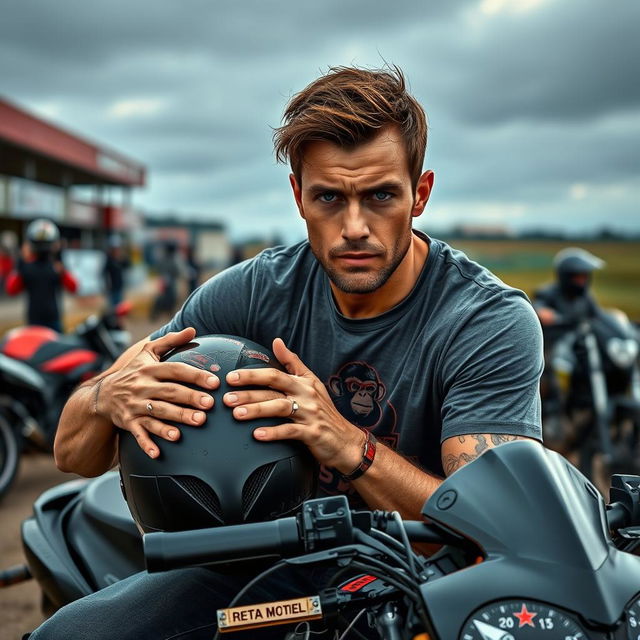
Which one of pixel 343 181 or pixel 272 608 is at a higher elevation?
pixel 343 181

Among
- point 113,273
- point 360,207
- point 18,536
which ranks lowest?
point 18,536

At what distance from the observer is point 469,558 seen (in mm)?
1206

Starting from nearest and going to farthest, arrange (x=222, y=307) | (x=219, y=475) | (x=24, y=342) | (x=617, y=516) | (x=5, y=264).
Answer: (x=617, y=516) → (x=219, y=475) → (x=222, y=307) → (x=24, y=342) → (x=5, y=264)

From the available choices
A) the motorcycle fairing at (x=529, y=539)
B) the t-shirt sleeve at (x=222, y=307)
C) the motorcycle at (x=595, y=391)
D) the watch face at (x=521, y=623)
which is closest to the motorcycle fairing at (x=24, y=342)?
the t-shirt sleeve at (x=222, y=307)

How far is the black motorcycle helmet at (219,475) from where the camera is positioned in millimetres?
1639

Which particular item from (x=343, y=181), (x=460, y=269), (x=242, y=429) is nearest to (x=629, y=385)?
(x=460, y=269)

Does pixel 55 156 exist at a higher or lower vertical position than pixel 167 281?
higher

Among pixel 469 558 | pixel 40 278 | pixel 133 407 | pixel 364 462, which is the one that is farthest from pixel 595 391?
pixel 40 278

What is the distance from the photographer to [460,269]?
2344 mm

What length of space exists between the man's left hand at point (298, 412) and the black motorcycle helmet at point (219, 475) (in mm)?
27

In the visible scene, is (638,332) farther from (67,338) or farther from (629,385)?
(67,338)

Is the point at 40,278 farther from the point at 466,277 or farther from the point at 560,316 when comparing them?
the point at 466,277

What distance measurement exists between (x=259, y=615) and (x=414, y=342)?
3.99ft

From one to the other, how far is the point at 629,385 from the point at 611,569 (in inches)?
188
